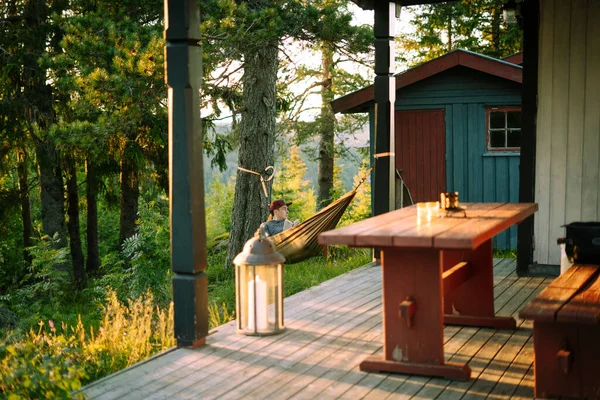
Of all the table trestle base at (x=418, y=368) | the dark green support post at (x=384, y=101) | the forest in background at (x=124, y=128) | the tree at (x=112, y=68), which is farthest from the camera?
the tree at (x=112, y=68)

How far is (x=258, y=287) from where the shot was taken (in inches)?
175

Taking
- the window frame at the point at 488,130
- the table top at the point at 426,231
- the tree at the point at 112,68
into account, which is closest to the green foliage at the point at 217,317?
the table top at the point at 426,231

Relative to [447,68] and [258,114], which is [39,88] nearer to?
[258,114]

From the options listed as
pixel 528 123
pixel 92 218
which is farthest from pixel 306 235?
pixel 92 218

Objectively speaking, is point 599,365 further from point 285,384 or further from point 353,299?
point 353,299

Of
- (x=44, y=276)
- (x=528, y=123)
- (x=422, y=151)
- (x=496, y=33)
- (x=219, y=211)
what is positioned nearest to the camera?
(x=528, y=123)

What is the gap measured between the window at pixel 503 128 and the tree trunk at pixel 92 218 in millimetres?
7136

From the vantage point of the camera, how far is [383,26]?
260 inches

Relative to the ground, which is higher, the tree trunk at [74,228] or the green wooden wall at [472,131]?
the green wooden wall at [472,131]

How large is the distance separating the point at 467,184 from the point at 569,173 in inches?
148

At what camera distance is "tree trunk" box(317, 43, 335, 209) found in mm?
17391

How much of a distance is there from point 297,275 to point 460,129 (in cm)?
322

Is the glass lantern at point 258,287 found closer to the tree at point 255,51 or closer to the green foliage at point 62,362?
the green foliage at point 62,362

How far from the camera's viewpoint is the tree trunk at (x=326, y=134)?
57.1ft
